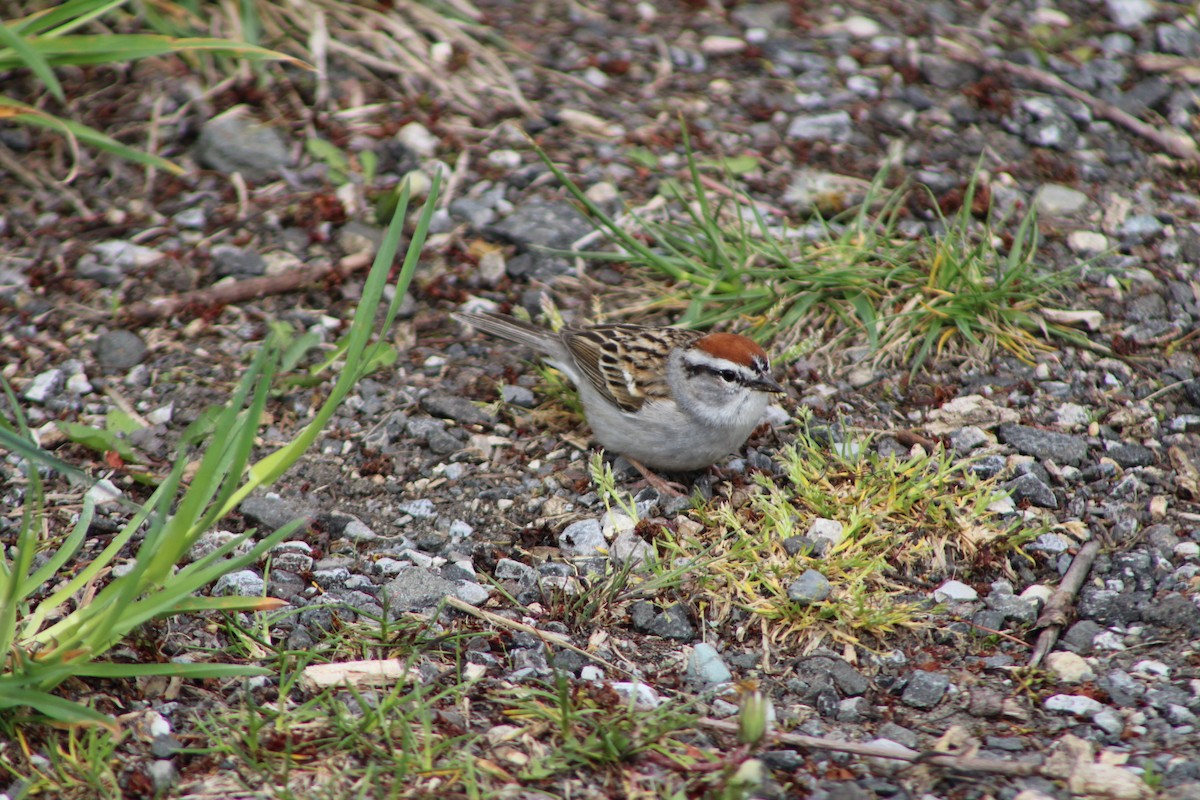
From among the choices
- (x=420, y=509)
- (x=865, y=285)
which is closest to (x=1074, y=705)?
(x=865, y=285)

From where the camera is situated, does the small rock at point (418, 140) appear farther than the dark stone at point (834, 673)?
Yes

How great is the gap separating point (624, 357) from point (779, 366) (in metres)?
0.76

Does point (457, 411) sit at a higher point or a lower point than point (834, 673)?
lower

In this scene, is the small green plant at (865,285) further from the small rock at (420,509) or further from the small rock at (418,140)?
the small rock at (420,509)

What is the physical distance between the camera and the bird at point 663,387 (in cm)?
491

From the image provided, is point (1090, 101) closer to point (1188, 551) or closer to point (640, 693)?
point (1188, 551)

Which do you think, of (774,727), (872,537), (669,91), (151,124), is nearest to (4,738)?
(774,727)

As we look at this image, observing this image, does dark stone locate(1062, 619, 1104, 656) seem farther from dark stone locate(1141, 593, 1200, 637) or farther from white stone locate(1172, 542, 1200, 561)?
white stone locate(1172, 542, 1200, 561)

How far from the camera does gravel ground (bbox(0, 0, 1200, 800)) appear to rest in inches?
155

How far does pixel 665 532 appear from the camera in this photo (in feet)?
14.9

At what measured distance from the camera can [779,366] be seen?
18.3 ft

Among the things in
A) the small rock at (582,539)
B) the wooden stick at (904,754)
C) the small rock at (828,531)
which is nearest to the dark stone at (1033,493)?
the small rock at (828,531)

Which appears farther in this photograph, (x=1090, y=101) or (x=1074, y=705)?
(x=1090, y=101)

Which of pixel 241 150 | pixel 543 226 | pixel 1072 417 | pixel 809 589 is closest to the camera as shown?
pixel 809 589
